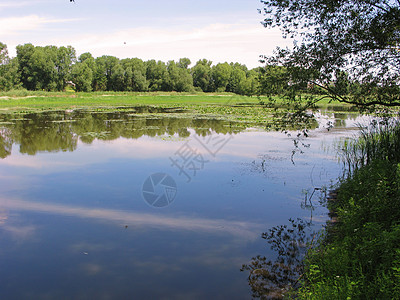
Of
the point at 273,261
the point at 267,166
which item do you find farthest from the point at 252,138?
the point at 273,261

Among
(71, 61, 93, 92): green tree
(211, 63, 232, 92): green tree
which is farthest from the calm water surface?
(211, 63, 232, 92): green tree

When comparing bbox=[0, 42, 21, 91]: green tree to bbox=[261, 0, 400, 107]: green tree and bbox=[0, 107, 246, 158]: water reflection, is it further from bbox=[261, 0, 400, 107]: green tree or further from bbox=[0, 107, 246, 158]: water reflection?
bbox=[261, 0, 400, 107]: green tree

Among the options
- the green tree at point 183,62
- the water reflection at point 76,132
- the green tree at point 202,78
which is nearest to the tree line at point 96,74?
the green tree at point 202,78

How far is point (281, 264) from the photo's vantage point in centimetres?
541

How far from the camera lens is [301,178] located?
1009cm

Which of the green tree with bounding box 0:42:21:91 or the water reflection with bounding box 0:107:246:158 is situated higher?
the green tree with bounding box 0:42:21:91

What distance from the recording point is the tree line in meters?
76.2

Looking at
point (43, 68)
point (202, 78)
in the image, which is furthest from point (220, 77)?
point (43, 68)

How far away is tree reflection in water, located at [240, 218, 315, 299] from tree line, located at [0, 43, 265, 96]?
6568 cm

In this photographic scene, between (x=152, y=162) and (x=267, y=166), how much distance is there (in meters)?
3.92

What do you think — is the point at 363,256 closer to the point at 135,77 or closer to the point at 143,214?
the point at 143,214

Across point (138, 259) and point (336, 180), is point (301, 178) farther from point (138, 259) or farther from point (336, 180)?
point (138, 259)

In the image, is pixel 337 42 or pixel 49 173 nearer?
pixel 337 42

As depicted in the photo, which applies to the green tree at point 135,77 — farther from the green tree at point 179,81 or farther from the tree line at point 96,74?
the green tree at point 179,81
